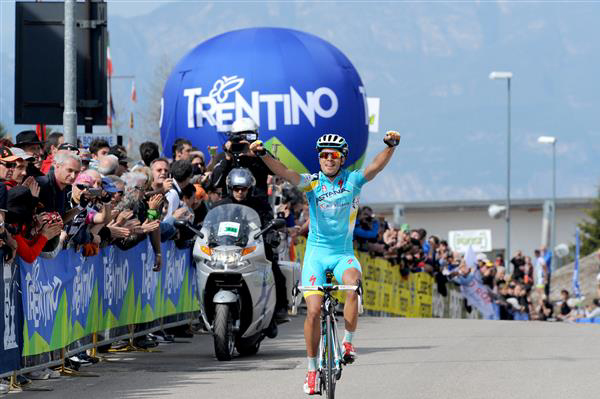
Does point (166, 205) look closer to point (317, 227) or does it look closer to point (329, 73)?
point (317, 227)

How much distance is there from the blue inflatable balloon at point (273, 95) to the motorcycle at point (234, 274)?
1317 cm

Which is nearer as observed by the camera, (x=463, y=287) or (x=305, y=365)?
(x=305, y=365)

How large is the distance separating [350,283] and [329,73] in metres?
18.0

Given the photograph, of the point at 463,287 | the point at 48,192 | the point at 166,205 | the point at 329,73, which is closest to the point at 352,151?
the point at 329,73

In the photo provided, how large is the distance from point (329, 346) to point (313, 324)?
557mm

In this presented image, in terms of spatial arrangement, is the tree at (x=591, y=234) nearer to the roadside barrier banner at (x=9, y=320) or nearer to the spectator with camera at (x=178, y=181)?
the spectator with camera at (x=178, y=181)

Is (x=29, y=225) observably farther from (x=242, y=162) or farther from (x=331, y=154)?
(x=242, y=162)

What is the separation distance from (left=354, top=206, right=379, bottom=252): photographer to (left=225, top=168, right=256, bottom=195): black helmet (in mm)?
12637

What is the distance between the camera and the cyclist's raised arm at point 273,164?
11648mm

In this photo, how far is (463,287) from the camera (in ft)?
119

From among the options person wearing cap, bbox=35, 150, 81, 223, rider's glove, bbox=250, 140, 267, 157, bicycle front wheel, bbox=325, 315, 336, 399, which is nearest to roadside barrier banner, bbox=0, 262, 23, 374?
person wearing cap, bbox=35, 150, 81, 223

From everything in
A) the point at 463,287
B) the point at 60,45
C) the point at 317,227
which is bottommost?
the point at 463,287

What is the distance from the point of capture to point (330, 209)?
12125 mm

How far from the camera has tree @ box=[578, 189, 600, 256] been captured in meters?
98.3
